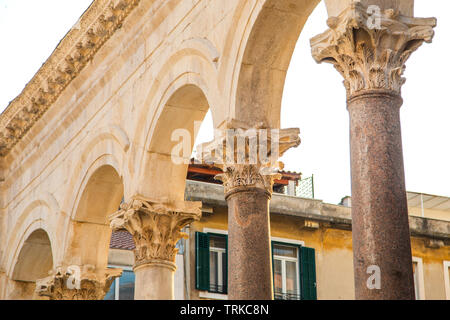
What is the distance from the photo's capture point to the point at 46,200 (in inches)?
638

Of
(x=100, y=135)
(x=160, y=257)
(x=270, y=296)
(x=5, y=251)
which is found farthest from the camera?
(x=5, y=251)

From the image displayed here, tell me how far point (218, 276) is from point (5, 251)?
4.37 meters

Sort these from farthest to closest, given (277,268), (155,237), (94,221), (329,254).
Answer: (329,254) → (277,268) → (94,221) → (155,237)

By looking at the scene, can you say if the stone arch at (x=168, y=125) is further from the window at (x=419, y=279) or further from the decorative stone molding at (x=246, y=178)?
the window at (x=419, y=279)

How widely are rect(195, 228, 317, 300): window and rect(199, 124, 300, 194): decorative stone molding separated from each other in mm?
9444

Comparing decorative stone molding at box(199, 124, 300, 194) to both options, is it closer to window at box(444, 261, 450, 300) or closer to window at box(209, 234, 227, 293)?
window at box(209, 234, 227, 293)

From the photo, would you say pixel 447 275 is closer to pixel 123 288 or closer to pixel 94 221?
pixel 123 288

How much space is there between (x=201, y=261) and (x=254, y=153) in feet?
31.6

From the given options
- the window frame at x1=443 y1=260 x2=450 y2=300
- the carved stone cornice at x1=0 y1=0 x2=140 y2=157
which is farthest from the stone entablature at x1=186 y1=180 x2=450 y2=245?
the carved stone cornice at x1=0 y1=0 x2=140 y2=157

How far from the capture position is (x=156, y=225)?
12.6 metres

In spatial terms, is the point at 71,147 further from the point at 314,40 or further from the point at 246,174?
the point at 314,40

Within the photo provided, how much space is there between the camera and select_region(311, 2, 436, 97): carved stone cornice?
8164 mm

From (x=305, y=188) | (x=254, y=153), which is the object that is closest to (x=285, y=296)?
(x=305, y=188)
